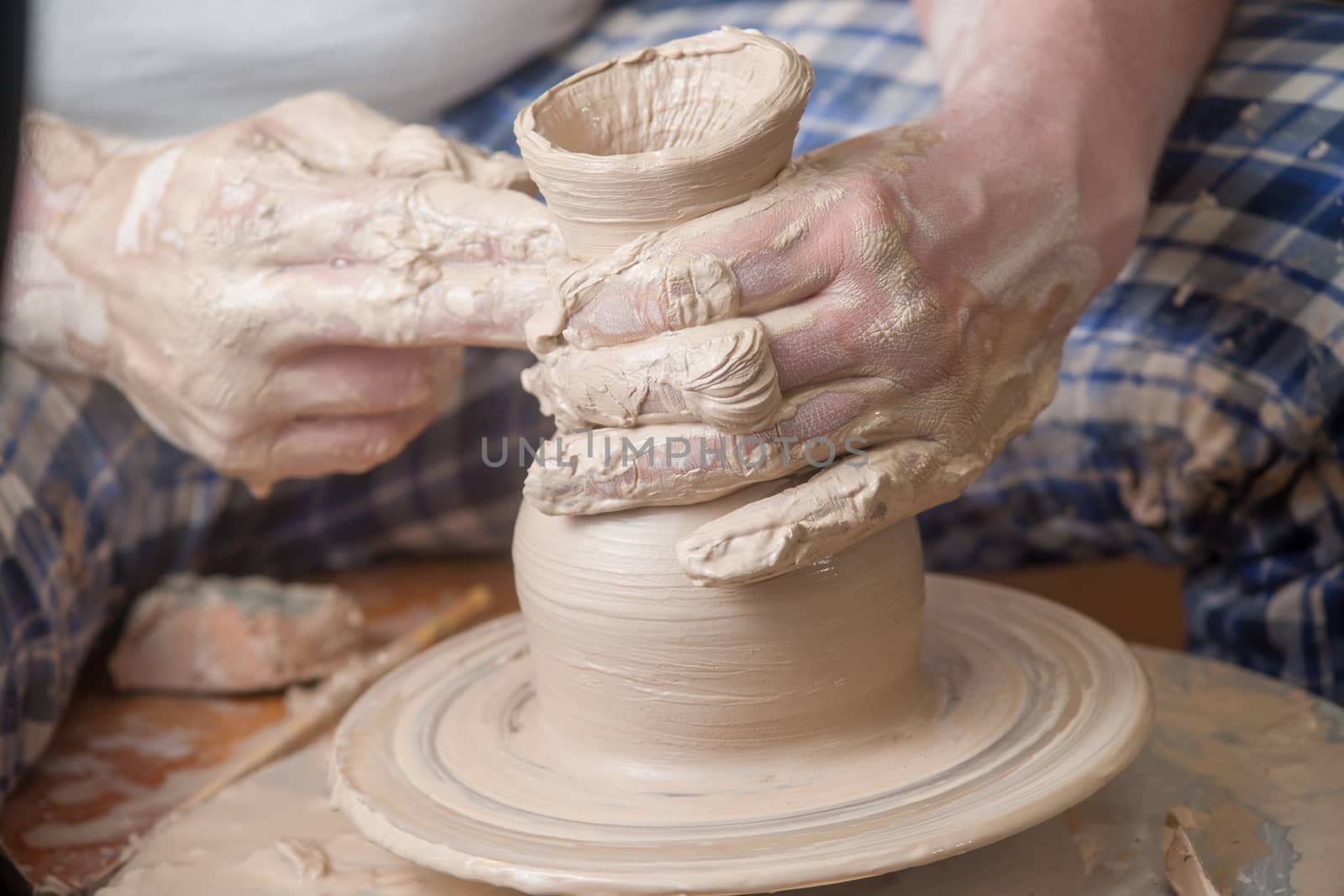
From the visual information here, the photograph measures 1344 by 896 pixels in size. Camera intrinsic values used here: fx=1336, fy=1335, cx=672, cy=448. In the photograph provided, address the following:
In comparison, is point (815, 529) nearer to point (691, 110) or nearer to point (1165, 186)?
point (691, 110)

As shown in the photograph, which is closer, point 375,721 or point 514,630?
point 375,721

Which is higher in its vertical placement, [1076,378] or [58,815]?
[1076,378]

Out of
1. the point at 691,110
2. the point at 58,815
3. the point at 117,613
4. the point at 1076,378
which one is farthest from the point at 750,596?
the point at 117,613

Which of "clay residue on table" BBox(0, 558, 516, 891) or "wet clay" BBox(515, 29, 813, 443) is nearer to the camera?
"wet clay" BBox(515, 29, 813, 443)

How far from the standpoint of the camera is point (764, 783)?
1.24 meters

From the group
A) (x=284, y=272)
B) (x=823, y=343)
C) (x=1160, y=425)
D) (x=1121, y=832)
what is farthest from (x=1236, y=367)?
(x=284, y=272)

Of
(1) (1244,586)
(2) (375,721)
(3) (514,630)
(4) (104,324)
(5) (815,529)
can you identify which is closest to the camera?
(5) (815,529)

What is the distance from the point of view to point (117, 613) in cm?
226

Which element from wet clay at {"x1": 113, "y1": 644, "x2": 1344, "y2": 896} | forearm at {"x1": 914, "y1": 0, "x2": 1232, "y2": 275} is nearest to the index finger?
forearm at {"x1": 914, "y1": 0, "x2": 1232, "y2": 275}

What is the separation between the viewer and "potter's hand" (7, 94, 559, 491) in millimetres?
1396

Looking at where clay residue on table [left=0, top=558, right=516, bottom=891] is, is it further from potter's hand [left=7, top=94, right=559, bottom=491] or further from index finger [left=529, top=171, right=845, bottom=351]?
index finger [left=529, top=171, right=845, bottom=351]

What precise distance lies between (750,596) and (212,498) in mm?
1462

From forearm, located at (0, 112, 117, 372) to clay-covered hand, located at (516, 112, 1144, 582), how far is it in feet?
2.91

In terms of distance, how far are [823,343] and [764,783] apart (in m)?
0.41
